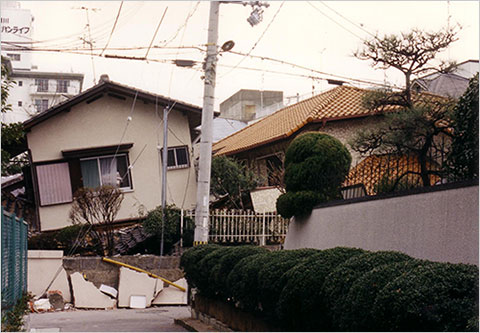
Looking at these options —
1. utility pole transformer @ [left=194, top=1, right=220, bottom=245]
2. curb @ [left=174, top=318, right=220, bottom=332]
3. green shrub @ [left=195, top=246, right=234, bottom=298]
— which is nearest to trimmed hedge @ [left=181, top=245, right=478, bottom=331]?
green shrub @ [left=195, top=246, right=234, bottom=298]

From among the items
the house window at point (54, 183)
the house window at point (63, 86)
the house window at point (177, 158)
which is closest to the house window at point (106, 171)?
the house window at point (54, 183)

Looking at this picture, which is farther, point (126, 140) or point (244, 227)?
point (126, 140)

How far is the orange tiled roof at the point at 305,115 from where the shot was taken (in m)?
23.2

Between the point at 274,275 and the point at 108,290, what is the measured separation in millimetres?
10590

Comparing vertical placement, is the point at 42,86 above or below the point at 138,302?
above

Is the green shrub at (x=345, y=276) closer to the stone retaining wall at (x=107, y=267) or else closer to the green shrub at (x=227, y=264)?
the green shrub at (x=227, y=264)

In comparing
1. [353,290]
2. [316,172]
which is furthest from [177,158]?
[353,290]

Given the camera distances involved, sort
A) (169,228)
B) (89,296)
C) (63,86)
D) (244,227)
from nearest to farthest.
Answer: (89,296) < (169,228) < (244,227) < (63,86)

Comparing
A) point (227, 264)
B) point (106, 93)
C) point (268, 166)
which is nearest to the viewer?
point (227, 264)

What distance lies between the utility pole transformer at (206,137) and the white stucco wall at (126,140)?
8316 mm

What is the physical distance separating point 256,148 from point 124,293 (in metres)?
9.79

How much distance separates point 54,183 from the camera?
23.4 m

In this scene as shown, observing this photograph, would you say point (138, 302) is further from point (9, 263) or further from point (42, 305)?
point (9, 263)

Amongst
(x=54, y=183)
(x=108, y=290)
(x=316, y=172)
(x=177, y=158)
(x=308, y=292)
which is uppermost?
(x=177, y=158)
